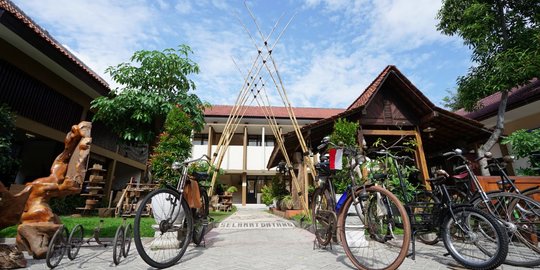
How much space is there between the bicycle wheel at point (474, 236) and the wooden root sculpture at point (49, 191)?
4983mm

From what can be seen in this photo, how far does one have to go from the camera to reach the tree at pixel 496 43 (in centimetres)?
686

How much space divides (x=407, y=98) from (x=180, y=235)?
27.8ft

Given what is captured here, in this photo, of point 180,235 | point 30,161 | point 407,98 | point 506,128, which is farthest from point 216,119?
point 506,128

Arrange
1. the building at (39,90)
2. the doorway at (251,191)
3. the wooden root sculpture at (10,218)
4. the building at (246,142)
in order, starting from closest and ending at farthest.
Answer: the wooden root sculpture at (10,218)
the building at (39,90)
the building at (246,142)
the doorway at (251,191)

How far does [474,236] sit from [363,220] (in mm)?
1073

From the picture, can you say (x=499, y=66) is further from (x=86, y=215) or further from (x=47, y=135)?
(x=47, y=135)

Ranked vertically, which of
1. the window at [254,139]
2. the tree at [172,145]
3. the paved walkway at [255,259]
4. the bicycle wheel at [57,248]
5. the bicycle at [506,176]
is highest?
the window at [254,139]

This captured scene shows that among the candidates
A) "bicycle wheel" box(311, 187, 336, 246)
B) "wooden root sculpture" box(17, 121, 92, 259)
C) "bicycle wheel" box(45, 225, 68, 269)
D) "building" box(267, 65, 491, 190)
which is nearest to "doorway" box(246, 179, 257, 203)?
"building" box(267, 65, 491, 190)

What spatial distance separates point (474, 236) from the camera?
2475 mm

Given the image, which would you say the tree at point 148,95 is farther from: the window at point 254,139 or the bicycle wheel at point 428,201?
the window at point 254,139

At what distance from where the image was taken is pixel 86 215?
8.29 m

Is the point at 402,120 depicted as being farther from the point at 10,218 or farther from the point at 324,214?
the point at 10,218

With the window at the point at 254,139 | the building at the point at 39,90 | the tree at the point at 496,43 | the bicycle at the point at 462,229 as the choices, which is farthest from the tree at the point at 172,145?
the window at the point at 254,139

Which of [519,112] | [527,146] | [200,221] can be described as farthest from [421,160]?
[200,221]
